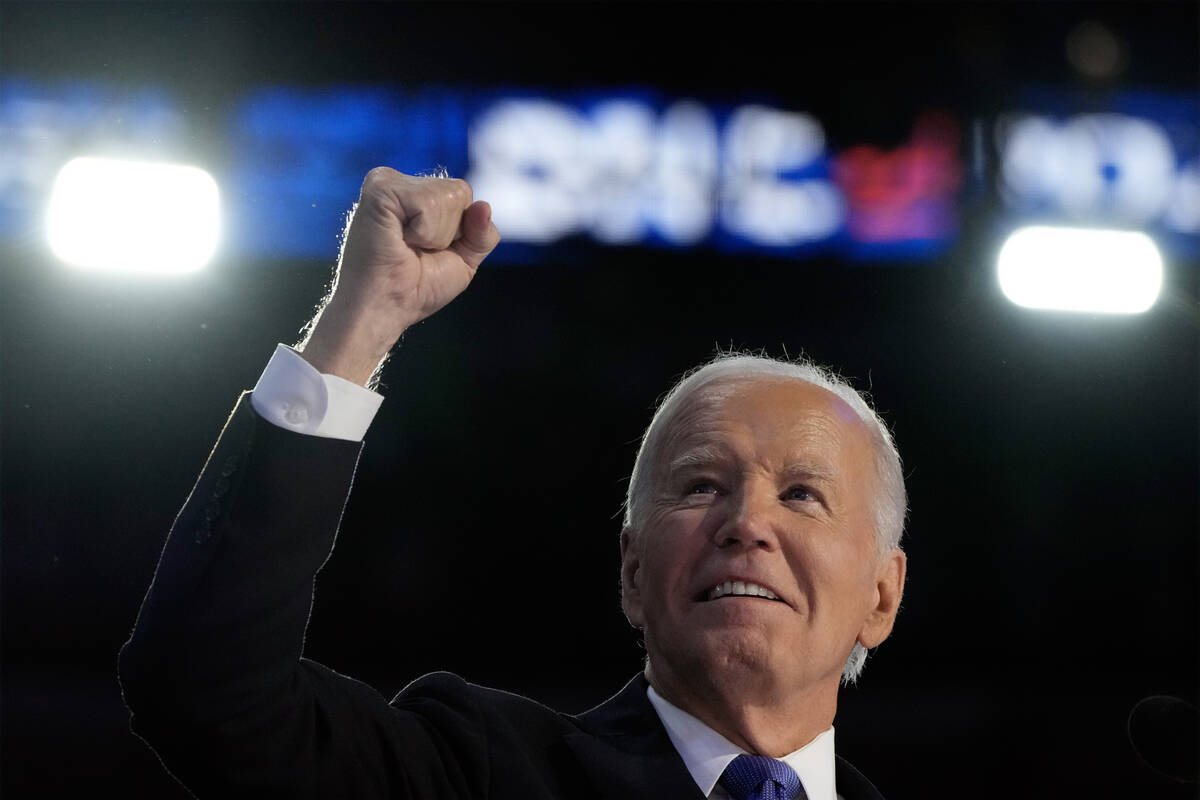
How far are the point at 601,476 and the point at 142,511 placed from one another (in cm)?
142

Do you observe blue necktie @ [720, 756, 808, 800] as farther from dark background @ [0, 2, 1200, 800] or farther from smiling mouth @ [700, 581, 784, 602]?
dark background @ [0, 2, 1200, 800]

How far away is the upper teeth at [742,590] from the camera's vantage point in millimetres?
1783

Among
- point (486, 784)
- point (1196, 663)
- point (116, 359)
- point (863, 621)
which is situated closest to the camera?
point (486, 784)

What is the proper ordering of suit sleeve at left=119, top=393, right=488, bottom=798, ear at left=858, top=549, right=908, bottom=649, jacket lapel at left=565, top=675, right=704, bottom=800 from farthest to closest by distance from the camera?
ear at left=858, top=549, right=908, bottom=649 → jacket lapel at left=565, top=675, right=704, bottom=800 → suit sleeve at left=119, top=393, right=488, bottom=798

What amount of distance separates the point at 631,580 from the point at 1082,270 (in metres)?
1.50

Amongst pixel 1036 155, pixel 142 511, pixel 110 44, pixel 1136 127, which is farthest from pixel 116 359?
pixel 1136 127

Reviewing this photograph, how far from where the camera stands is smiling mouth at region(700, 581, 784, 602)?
1.78 meters

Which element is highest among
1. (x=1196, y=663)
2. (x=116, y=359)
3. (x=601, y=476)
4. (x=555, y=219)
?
(x=555, y=219)

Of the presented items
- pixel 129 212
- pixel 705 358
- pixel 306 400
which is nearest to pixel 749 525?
pixel 306 400

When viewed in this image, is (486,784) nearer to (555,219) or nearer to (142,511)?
(142,511)

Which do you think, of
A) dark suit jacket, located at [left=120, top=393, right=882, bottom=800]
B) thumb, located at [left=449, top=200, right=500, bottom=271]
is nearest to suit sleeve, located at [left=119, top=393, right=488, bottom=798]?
dark suit jacket, located at [left=120, top=393, right=882, bottom=800]

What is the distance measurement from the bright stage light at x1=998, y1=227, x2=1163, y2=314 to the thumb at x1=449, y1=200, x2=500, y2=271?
5.58ft

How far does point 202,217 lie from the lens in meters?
2.59

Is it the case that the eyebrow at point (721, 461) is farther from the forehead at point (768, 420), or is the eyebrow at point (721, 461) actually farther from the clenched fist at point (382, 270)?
the clenched fist at point (382, 270)
